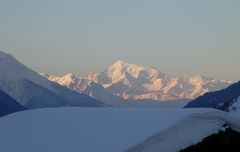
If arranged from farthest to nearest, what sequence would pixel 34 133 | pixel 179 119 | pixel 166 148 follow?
1. pixel 34 133
2. pixel 179 119
3. pixel 166 148

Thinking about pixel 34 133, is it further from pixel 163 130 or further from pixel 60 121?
pixel 163 130

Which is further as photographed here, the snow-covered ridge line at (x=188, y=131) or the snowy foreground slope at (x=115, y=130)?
the snowy foreground slope at (x=115, y=130)

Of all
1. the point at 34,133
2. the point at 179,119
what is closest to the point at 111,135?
the point at 179,119

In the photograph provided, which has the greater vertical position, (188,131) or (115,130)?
(188,131)

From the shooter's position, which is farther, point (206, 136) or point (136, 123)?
point (136, 123)

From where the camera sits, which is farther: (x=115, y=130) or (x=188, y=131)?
(x=115, y=130)

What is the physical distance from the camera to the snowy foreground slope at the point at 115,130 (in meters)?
25.0

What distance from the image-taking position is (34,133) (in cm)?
2980

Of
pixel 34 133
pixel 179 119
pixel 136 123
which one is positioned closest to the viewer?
pixel 179 119

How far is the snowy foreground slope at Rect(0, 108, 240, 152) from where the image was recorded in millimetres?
24984

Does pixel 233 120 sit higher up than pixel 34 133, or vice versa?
pixel 233 120

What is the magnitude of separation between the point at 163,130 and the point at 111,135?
109 inches

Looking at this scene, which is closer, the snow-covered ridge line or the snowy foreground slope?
the snow-covered ridge line

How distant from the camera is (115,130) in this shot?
27438 mm
